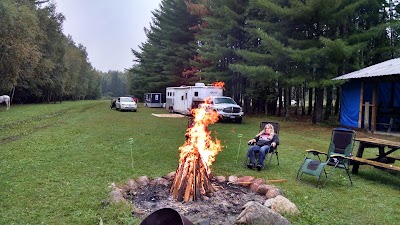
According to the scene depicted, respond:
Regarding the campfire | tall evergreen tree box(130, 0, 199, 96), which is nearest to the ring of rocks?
the campfire

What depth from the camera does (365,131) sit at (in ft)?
50.1

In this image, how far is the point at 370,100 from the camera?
660 inches

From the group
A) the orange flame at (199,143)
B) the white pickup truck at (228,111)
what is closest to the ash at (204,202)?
the orange flame at (199,143)

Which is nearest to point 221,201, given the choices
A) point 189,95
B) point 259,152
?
point 259,152

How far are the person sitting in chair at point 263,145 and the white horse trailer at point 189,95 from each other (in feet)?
44.0

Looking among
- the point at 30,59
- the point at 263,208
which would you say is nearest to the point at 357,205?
the point at 263,208

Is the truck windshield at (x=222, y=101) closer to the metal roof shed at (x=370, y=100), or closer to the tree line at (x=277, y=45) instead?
the tree line at (x=277, y=45)

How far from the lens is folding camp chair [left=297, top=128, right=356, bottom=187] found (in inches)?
246

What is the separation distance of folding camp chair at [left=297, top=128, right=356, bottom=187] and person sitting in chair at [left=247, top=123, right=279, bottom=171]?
0.84 meters

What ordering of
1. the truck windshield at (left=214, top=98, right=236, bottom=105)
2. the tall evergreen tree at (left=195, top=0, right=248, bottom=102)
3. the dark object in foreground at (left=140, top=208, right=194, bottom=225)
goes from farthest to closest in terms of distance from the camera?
the tall evergreen tree at (left=195, top=0, right=248, bottom=102), the truck windshield at (left=214, top=98, right=236, bottom=105), the dark object in foreground at (left=140, top=208, right=194, bottom=225)

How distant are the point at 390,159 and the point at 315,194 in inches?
125

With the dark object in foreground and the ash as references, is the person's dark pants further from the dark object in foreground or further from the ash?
the dark object in foreground

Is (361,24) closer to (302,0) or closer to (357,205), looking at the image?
(302,0)

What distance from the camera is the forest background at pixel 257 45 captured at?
16812 mm
